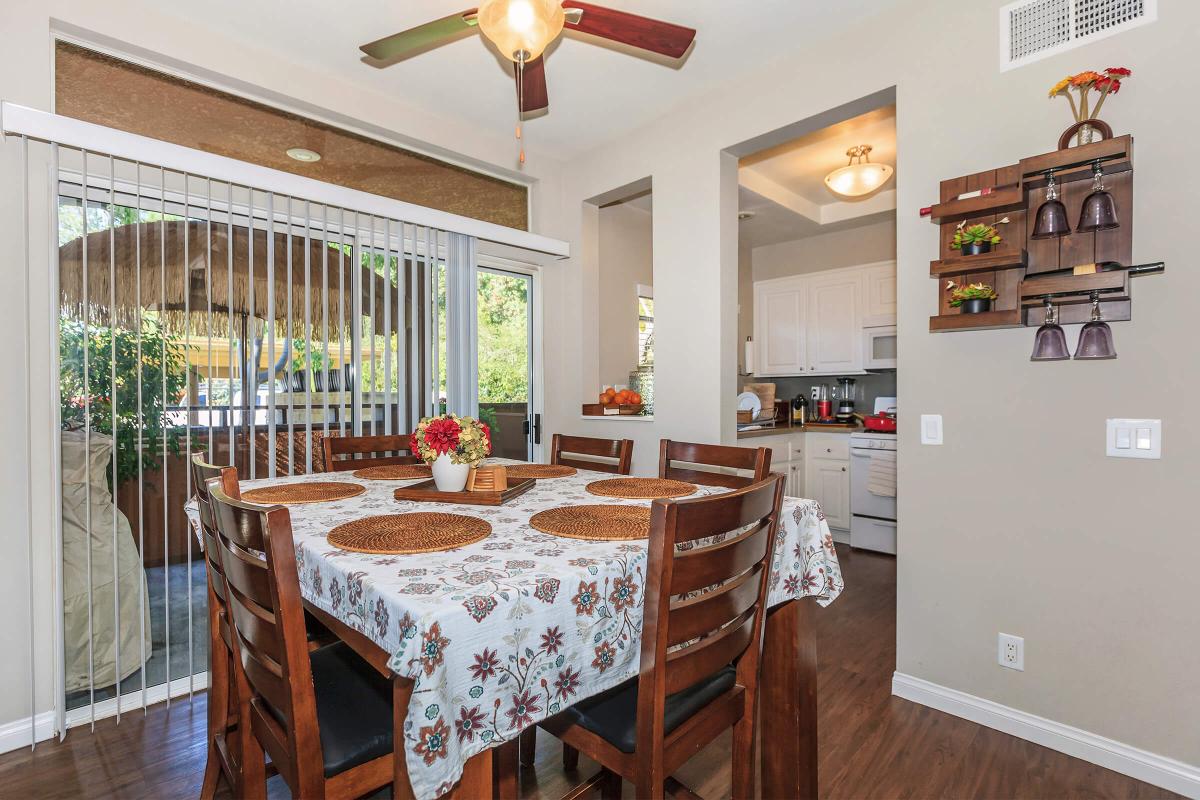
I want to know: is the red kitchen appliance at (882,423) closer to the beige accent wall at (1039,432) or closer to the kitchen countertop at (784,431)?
the kitchen countertop at (784,431)

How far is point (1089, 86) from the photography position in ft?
5.94

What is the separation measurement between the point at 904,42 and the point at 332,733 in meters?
2.93

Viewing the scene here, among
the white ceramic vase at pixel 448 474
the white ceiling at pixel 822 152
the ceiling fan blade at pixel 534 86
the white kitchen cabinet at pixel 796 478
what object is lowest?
the white kitchen cabinet at pixel 796 478

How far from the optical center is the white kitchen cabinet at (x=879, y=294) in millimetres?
4656

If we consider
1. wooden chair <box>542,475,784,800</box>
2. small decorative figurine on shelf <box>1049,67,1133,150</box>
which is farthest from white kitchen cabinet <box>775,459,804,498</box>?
wooden chair <box>542,475,784,800</box>

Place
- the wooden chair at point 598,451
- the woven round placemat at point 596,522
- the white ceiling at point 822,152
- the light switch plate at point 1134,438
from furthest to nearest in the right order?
the white ceiling at point 822,152
the wooden chair at point 598,451
the light switch plate at point 1134,438
the woven round placemat at point 596,522

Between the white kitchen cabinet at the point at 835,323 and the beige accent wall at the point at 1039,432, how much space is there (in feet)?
8.29

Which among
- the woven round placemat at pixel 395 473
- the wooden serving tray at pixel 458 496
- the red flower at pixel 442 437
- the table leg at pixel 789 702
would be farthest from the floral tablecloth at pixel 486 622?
the woven round placemat at pixel 395 473

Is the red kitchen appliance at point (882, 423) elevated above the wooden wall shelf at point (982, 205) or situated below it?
below

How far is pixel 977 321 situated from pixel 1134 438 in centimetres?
56

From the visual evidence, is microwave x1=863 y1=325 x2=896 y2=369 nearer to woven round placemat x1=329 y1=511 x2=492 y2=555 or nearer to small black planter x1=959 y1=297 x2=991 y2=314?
small black planter x1=959 y1=297 x2=991 y2=314

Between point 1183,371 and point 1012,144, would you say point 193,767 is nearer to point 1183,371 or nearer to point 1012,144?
point 1183,371

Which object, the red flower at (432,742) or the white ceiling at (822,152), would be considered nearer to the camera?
the red flower at (432,742)

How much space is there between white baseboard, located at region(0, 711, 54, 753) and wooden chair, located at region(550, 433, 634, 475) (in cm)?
201
